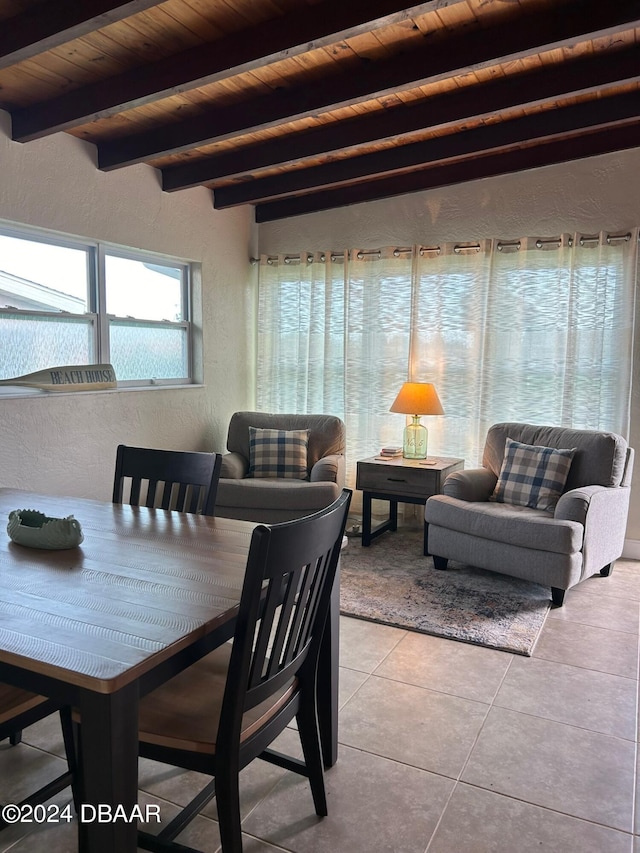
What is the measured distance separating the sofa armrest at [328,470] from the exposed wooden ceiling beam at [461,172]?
6.54ft

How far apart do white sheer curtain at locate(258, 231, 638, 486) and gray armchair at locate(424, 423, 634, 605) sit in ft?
1.46

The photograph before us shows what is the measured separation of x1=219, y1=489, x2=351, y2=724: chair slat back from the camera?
51.8 inches

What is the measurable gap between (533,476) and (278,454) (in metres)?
1.78

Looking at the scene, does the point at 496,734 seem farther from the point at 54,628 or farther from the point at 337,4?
the point at 337,4

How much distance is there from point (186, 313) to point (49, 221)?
1426 millimetres

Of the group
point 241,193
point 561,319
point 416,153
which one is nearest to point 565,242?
point 561,319

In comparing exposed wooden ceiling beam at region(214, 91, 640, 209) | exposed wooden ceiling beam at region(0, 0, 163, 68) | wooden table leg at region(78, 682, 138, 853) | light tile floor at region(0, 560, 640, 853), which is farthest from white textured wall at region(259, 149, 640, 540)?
wooden table leg at region(78, 682, 138, 853)

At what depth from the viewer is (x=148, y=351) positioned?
14.8ft

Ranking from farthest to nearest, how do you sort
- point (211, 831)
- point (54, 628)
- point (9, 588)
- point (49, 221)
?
point (49, 221), point (211, 831), point (9, 588), point (54, 628)

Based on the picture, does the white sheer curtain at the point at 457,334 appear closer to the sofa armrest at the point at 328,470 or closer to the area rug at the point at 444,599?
the sofa armrest at the point at 328,470

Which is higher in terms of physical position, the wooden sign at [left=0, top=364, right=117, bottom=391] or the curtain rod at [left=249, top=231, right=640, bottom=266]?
the curtain rod at [left=249, top=231, right=640, bottom=266]

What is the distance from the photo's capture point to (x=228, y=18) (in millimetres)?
2521

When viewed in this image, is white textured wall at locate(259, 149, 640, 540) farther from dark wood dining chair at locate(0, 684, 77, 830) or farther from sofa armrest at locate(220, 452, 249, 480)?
dark wood dining chair at locate(0, 684, 77, 830)

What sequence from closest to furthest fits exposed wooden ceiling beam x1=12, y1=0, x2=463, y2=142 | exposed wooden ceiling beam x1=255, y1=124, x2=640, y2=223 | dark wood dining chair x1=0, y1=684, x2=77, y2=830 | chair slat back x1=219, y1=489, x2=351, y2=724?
1. chair slat back x1=219, y1=489, x2=351, y2=724
2. dark wood dining chair x1=0, y1=684, x2=77, y2=830
3. exposed wooden ceiling beam x1=12, y1=0, x2=463, y2=142
4. exposed wooden ceiling beam x1=255, y1=124, x2=640, y2=223
